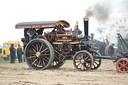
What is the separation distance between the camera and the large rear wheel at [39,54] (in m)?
9.24

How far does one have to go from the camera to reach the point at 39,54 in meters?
9.40

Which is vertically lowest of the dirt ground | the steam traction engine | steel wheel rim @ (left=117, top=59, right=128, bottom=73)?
the dirt ground

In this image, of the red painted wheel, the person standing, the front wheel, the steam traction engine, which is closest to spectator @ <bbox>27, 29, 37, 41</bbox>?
the person standing

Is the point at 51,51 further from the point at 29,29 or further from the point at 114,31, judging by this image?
the point at 114,31


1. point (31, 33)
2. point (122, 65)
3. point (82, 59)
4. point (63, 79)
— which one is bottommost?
point (63, 79)

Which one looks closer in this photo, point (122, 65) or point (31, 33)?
point (122, 65)

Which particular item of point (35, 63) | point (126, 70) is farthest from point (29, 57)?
point (126, 70)

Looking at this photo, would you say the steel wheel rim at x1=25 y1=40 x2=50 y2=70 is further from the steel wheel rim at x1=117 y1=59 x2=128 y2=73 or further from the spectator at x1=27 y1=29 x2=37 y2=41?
the steel wheel rim at x1=117 y1=59 x2=128 y2=73

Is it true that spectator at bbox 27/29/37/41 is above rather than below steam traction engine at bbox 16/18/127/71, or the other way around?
above

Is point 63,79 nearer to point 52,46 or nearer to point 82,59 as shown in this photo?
point 82,59

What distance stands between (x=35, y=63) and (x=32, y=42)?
76 cm

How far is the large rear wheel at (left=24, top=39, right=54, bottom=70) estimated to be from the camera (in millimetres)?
9238

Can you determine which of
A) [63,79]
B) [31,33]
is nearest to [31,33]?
[31,33]

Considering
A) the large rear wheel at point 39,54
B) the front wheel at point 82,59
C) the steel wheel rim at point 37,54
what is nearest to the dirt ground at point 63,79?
the front wheel at point 82,59
